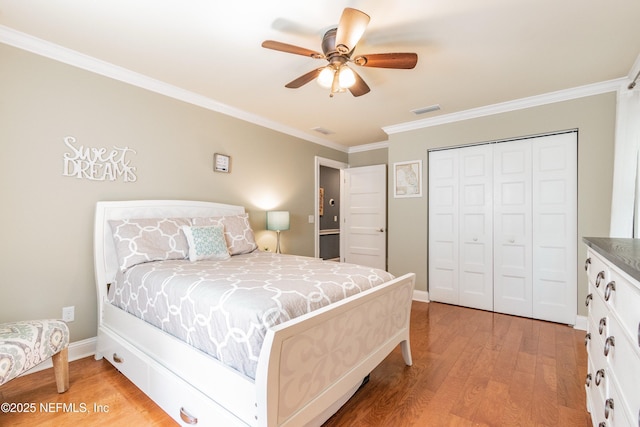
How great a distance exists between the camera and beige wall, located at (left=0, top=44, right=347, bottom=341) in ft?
6.85

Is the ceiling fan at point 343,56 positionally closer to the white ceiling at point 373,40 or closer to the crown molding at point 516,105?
the white ceiling at point 373,40

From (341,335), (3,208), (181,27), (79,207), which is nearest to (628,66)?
(341,335)

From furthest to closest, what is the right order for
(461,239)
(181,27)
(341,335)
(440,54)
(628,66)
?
(461,239) < (628,66) < (440,54) < (181,27) < (341,335)

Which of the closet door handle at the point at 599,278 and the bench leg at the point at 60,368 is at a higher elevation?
the closet door handle at the point at 599,278

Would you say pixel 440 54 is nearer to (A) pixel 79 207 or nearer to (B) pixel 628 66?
(B) pixel 628 66

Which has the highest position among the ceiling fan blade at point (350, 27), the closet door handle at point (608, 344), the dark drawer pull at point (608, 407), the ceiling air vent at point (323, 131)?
the ceiling air vent at point (323, 131)

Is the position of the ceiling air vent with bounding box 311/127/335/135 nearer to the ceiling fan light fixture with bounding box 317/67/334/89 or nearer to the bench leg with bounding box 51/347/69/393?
the ceiling fan light fixture with bounding box 317/67/334/89

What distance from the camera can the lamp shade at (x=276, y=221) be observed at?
3719 millimetres

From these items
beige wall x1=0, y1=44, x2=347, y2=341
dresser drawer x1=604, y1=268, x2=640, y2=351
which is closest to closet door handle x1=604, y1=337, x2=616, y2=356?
dresser drawer x1=604, y1=268, x2=640, y2=351

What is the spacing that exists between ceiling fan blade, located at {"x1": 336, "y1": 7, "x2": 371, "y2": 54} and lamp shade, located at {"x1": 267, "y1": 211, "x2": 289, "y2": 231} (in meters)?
2.26

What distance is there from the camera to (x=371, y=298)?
5.72 ft

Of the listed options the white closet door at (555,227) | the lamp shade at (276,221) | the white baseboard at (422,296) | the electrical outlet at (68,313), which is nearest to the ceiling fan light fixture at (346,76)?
the lamp shade at (276,221)

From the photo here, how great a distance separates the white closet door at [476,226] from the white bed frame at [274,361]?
5.95ft

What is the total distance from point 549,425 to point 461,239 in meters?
2.30
